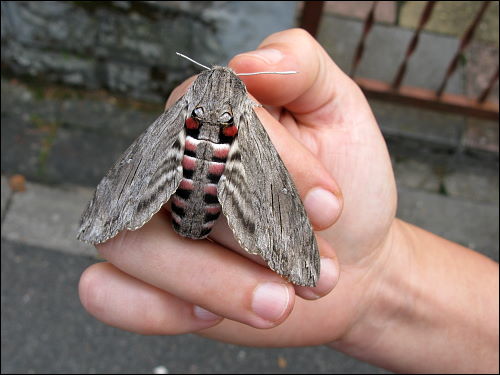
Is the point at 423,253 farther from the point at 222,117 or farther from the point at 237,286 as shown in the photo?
the point at 222,117

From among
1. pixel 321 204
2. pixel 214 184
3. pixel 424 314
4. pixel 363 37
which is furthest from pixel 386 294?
pixel 363 37

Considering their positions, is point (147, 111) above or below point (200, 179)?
below

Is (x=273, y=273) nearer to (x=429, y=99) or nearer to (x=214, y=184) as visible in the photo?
(x=214, y=184)

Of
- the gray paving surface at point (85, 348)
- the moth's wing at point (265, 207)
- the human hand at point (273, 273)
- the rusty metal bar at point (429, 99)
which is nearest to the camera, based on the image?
the moth's wing at point (265, 207)

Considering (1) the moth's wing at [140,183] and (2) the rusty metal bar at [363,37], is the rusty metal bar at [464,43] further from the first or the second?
(1) the moth's wing at [140,183]

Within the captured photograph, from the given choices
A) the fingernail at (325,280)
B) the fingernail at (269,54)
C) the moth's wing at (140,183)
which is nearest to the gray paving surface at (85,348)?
the fingernail at (325,280)

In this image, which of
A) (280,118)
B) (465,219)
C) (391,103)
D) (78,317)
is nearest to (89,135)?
(78,317)
